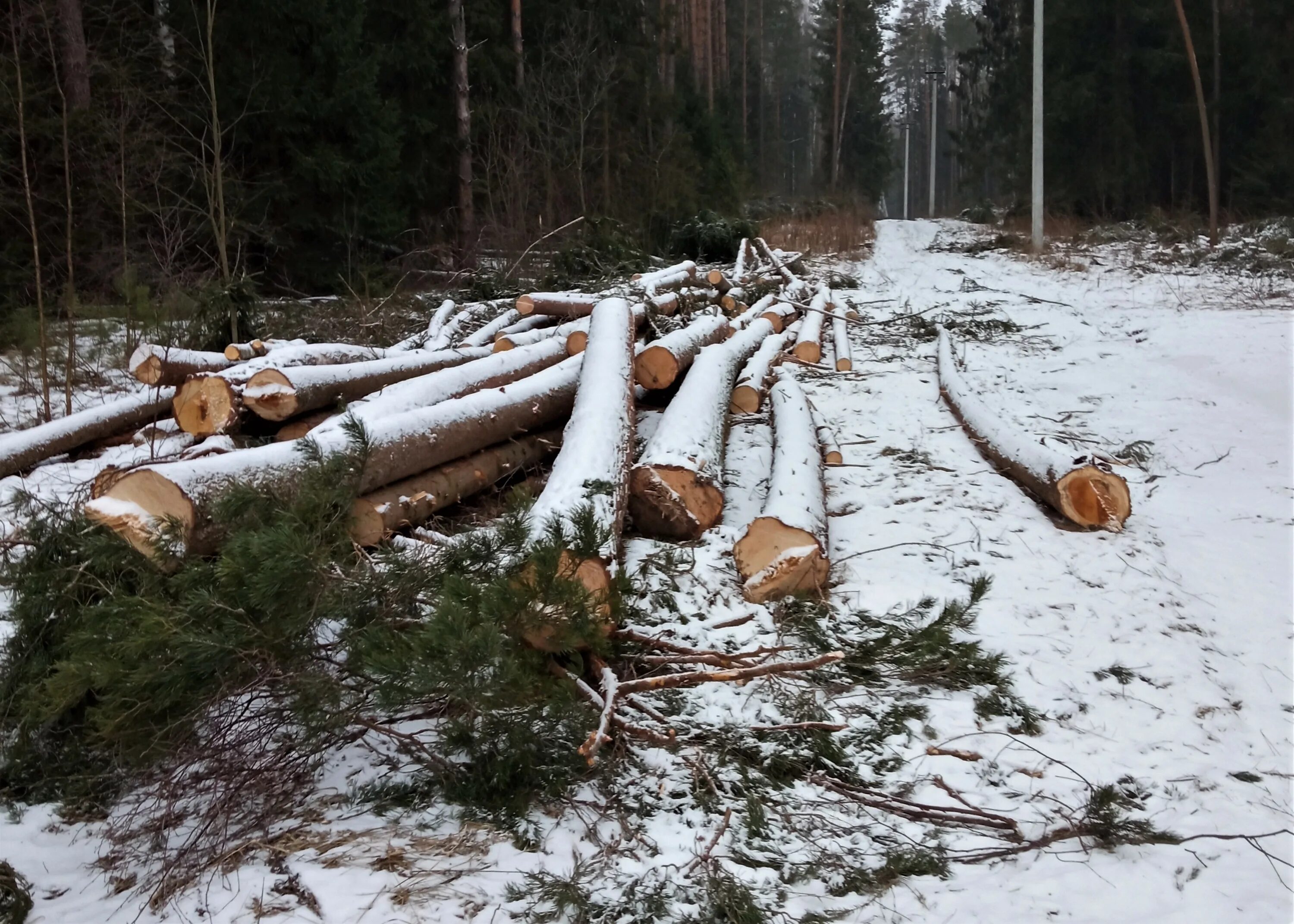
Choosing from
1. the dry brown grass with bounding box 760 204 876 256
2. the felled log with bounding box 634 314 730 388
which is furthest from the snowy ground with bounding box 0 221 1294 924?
the dry brown grass with bounding box 760 204 876 256

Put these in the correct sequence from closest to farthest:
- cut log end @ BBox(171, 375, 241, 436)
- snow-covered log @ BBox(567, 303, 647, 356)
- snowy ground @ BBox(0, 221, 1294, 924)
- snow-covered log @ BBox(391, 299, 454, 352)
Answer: snowy ground @ BBox(0, 221, 1294, 924)
cut log end @ BBox(171, 375, 241, 436)
snow-covered log @ BBox(567, 303, 647, 356)
snow-covered log @ BBox(391, 299, 454, 352)

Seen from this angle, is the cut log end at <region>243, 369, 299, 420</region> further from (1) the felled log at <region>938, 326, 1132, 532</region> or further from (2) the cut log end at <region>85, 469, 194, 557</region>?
(1) the felled log at <region>938, 326, 1132, 532</region>

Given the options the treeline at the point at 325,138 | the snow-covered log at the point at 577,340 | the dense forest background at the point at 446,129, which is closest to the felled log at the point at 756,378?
the snow-covered log at the point at 577,340

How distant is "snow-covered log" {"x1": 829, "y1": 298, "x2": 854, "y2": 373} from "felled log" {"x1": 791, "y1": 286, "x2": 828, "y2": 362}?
16cm

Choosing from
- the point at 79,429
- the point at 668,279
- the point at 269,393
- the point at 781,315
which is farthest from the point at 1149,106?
the point at 79,429

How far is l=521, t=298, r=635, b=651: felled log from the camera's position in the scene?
3324 mm

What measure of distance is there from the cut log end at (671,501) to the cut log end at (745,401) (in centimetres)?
225

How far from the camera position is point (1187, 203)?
67.2ft

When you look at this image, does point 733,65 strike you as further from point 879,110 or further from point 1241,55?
point 1241,55

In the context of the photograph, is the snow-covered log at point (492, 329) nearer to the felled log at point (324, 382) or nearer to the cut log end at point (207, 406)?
the felled log at point (324, 382)

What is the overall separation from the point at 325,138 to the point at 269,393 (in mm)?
9418

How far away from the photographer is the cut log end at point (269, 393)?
213 inches

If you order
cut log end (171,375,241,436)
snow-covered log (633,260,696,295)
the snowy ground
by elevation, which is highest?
snow-covered log (633,260,696,295)

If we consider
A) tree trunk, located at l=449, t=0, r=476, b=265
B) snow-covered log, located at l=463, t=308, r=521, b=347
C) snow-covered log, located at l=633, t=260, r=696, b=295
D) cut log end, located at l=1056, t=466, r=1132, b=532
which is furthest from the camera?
tree trunk, located at l=449, t=0, r=476, b=265
